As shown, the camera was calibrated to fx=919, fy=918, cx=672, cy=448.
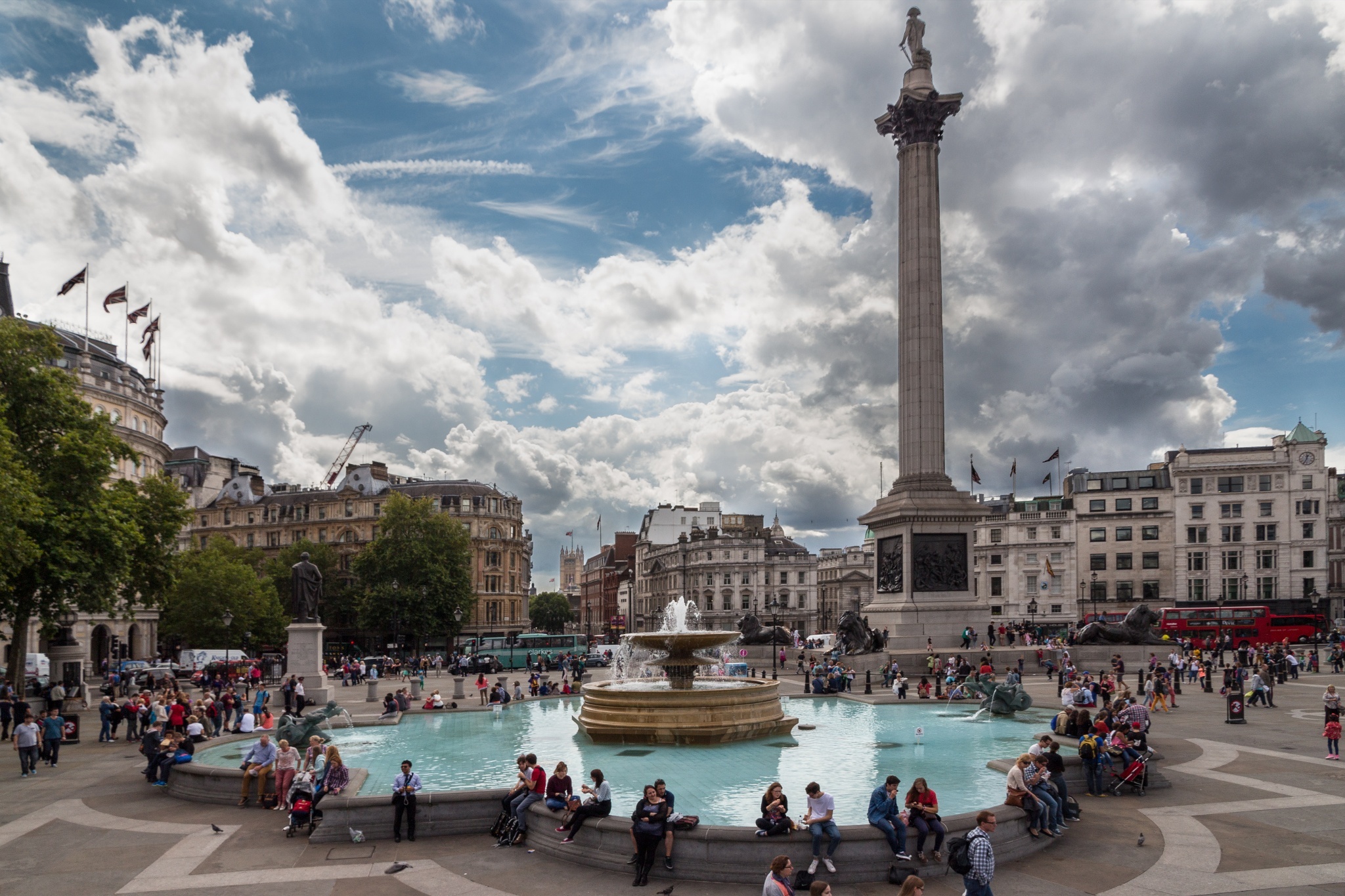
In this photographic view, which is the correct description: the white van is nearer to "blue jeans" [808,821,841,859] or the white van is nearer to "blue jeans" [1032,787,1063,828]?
"blue jeans" [808,821,841,859]

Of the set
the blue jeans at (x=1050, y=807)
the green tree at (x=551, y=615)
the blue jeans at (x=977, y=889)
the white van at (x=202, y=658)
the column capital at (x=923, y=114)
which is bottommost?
the green tree at (x=551, y=615)

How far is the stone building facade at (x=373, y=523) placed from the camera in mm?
90062

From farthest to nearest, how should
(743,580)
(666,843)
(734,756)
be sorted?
(743,580) → (734,756) → (666,843)

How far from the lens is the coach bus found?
5872cm

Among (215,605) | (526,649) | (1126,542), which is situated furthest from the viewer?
(1126,542)

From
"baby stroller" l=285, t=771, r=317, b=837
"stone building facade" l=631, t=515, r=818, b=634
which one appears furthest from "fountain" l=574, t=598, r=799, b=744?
"stone building facade" l=631, t=515, r=818, b=634

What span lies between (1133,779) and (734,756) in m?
7.33

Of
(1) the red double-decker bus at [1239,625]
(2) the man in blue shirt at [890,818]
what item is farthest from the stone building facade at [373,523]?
(2) the man in blue shirt at [890,818]

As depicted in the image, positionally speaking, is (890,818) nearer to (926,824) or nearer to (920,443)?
(926,824)

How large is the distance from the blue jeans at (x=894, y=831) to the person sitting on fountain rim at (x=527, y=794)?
4.86 meters

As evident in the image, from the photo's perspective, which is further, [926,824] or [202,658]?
[202,658]

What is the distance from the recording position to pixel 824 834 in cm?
1114

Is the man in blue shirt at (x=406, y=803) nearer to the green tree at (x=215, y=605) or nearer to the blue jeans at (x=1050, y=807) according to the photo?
the blue jeans at (x=1050, y=807)

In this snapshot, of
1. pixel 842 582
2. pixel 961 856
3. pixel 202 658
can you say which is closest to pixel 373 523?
pixel 202 658
